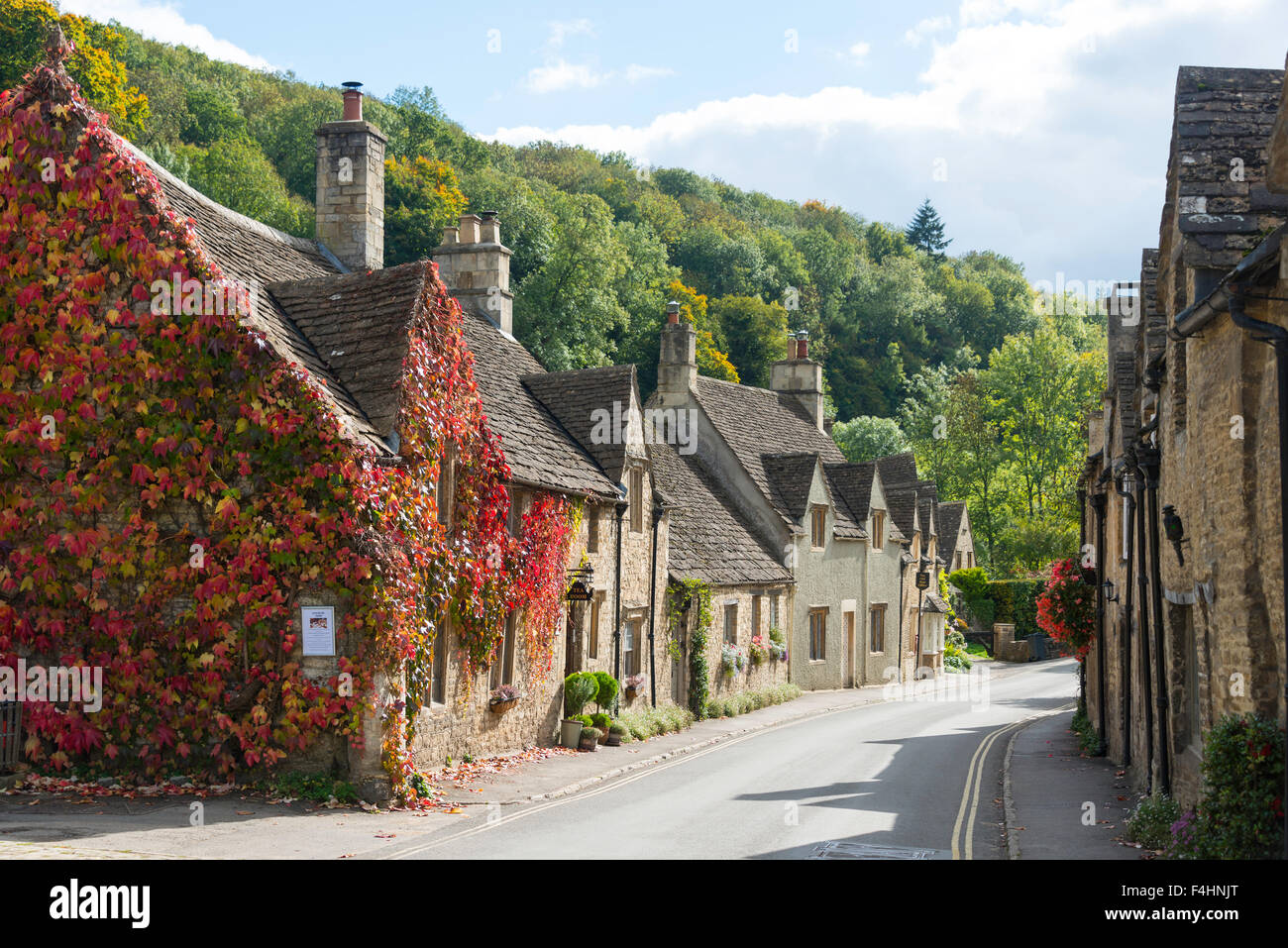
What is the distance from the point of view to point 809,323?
92.2m

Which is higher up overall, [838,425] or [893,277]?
[893,277]

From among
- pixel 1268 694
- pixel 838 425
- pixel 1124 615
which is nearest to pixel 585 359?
pixel 838 425

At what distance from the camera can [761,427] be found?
41750mm

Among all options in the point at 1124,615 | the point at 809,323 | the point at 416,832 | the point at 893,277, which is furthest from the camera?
the point at 893,277

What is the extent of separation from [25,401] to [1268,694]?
1421 cm

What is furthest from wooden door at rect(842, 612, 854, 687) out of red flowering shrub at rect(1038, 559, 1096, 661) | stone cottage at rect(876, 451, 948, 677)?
red flowering shrub at rect(1038, 559, 1096, 661)

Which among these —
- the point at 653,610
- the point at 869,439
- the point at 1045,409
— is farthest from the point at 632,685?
the point at 1045,409

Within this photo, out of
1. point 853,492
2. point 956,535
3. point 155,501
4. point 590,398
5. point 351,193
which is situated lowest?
point 956,535

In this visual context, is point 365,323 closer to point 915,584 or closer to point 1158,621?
point 1158,621

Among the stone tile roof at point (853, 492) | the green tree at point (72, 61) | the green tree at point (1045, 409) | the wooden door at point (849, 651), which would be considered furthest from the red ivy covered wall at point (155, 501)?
the green tree at point (1045, 409)

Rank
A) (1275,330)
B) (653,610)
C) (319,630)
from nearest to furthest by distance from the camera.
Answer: (1275,330)
(319,630)
(653,610)

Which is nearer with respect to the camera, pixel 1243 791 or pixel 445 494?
pixel 1243 791

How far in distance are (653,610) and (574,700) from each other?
16.1 ft
